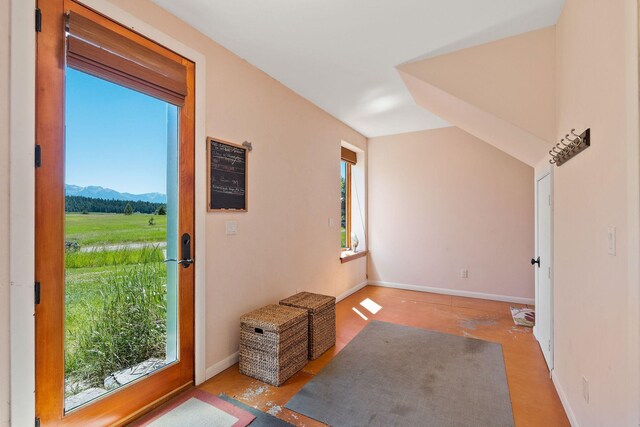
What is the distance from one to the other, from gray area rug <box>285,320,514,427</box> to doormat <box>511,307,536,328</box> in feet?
2.53

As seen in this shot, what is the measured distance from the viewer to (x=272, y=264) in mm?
2934

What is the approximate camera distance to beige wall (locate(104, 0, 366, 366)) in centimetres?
231

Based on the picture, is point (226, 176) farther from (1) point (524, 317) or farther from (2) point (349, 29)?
(1) point (524, 317)

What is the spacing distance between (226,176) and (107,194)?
33.8 inches

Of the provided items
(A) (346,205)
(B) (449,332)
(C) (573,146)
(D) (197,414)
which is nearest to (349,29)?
(C) (573,146)

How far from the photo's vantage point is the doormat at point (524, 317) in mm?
3330

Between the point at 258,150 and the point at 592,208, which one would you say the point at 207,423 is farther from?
the point at 592,208

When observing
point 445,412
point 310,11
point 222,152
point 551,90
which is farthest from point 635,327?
point 222,152

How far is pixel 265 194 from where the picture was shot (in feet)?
9.34

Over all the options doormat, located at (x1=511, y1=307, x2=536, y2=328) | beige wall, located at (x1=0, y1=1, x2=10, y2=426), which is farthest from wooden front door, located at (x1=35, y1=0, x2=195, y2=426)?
doormat, located at (x1=511, y1=307, x2=536, y2=328)

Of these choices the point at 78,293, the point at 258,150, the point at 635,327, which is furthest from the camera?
the point at 258,150

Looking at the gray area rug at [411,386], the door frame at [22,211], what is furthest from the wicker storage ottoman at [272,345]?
the door frame at [22,211]

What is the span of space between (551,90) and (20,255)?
11.3 feet

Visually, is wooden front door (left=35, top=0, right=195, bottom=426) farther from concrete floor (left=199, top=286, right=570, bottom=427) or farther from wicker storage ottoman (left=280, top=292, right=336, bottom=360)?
wicker storage ottoman (left=280, top=292, right=336, bottom=360)
